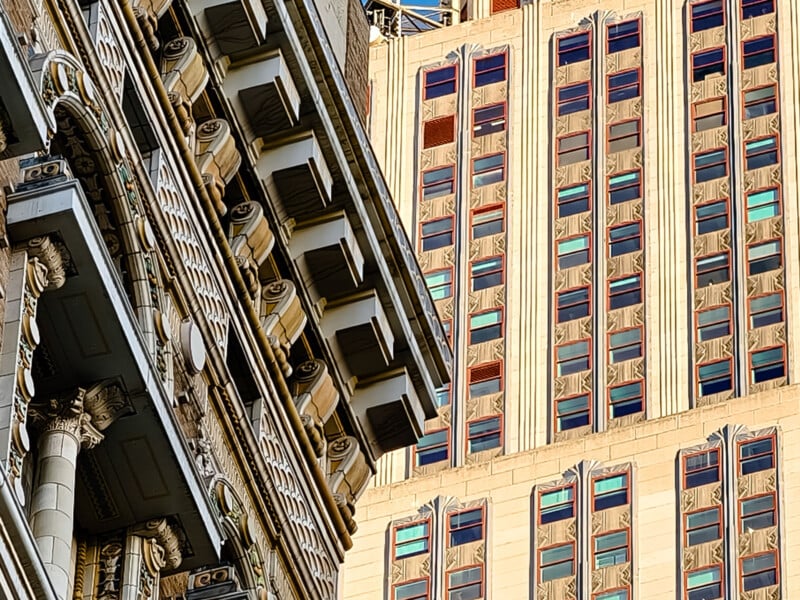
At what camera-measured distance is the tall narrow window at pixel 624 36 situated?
145 m

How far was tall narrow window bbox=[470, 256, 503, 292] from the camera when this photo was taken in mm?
141500

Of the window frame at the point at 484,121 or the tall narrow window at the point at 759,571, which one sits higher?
the window frame at the point at 484,121

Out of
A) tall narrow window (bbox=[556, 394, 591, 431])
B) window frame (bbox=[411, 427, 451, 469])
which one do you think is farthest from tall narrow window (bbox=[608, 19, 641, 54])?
window frame (bbox=[411, 427, 451, 469])

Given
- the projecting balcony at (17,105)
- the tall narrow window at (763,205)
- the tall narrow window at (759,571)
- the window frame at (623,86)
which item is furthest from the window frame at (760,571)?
the projecting balcony at (17,105)

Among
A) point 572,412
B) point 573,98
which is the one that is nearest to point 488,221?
point 573,98

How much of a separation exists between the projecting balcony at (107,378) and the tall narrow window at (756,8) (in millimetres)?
120619

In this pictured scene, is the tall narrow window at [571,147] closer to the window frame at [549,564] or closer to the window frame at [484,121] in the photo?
the window frame at [484,121]

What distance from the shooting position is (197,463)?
26.0m

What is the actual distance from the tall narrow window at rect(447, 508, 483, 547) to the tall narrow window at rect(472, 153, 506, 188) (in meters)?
21.3

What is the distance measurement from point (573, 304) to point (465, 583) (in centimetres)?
1725

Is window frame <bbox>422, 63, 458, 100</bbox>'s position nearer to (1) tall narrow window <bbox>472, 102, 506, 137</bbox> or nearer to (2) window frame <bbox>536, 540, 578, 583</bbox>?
(1) tall narrow window <bbox>472, 102, 506, 137</bbox>

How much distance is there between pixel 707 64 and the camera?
467 feet

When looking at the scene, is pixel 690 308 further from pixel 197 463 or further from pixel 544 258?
pixel 197 463

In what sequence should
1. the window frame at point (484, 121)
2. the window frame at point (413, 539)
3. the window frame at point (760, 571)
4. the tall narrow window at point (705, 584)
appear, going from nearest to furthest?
the window frame at point (760, 571)
the tall narrow window at point (705, 584)
the window frame at point (413, 539)
the window frame at point (484, 121)
